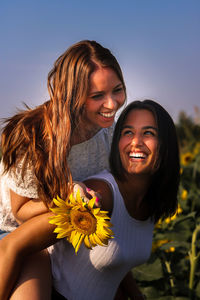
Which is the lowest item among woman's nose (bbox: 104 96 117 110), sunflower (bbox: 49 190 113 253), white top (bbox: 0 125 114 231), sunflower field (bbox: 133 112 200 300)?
sunflower field (bbox: 133 112 200 300)

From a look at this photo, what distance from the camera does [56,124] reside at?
4.43 feet

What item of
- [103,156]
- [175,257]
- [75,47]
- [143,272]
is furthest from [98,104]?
[175,257]

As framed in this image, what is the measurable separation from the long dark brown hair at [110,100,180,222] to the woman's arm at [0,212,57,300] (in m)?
0.35

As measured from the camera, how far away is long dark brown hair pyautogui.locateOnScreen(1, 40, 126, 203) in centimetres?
131

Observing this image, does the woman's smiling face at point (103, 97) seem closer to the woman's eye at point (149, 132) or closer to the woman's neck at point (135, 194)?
the woman's eye at point (149, 132)

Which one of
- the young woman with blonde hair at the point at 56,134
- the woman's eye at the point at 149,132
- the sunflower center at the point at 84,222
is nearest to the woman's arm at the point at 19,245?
the young woman with blonde hair at the point at 56,134

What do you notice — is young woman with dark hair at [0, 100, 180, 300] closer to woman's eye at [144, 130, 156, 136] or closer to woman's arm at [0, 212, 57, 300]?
woman's eye at [144, 130, 156, 136]

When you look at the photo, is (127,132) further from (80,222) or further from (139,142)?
(80,222)

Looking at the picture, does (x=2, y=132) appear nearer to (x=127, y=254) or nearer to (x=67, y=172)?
(x=67, y=172)

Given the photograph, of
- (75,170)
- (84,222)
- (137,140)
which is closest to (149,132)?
(137,140)

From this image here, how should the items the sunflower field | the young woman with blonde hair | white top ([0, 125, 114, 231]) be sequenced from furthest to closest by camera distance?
the sunflower field → white top ([0, 125, 114, 231]) → the young woman with blonde hair

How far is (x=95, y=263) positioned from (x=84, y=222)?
0.30m

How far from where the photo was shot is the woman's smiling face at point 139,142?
1474mm

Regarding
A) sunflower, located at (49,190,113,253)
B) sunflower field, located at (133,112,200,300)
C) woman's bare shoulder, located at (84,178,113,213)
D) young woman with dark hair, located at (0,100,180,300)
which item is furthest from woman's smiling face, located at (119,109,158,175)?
sunflower field, located at (133,112,200,300)
